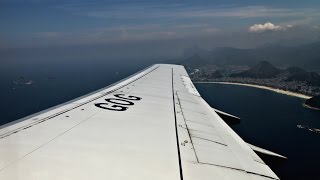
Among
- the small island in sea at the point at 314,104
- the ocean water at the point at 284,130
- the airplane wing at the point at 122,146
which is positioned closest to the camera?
the airplane wing at the point at 122,146

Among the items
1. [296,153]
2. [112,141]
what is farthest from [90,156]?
[296,153]

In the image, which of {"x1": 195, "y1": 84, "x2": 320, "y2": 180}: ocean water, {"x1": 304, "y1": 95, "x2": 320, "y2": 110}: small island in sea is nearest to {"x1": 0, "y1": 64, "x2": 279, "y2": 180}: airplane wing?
{"x1": 195, "y1": 84, "x2": 320, "y2": 180}: ocean water

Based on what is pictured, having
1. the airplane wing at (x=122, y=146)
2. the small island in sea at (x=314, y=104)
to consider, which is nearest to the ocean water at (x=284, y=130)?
the small island in sea at (x=314, y=104)

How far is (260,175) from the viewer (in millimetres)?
4266

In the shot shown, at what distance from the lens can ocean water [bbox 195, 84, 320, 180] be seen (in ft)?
192

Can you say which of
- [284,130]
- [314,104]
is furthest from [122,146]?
[314,104]

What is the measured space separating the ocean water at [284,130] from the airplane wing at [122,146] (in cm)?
4705

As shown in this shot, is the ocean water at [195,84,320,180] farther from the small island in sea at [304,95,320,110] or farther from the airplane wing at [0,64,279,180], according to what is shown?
the airplane wing at [0,64,279,180]

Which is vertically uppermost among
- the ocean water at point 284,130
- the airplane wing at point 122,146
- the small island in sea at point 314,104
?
the airplane wing at point 122,146

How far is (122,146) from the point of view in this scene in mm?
4750

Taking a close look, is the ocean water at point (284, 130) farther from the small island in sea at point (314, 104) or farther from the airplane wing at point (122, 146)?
the airplane wing at point (122, 146)

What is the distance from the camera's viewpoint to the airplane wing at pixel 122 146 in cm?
368

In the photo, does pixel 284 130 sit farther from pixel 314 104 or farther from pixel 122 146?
pixel 122 146

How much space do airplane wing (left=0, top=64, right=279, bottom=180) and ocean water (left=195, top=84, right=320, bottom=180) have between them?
154ft
